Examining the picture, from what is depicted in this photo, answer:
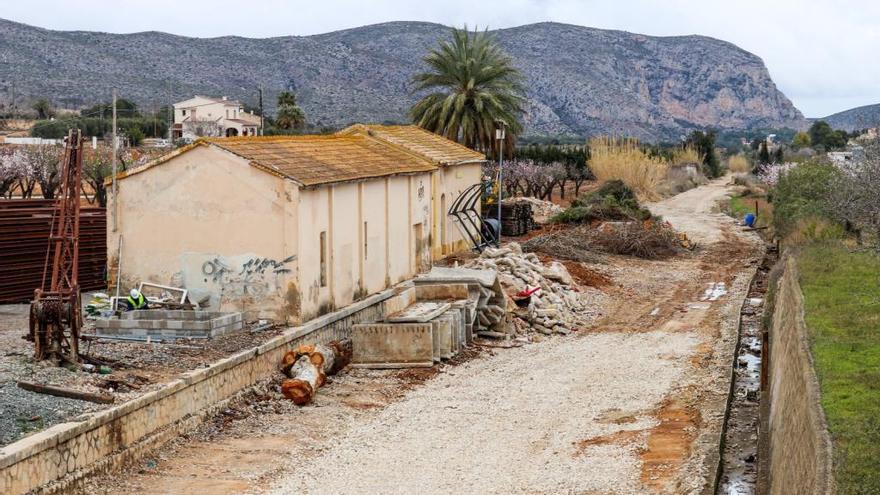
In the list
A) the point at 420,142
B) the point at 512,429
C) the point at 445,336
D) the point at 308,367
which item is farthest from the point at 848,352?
the point at 420,142

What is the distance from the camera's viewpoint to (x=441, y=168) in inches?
1379

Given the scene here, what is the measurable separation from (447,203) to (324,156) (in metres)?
9.26

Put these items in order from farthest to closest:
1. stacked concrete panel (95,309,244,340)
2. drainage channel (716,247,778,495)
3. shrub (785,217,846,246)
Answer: shrub (785,217,846,246) → stacked concrete panel (95,309,244,340) → drainage channel (716,247,778,495)

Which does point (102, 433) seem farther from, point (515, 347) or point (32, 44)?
point (32, 44)

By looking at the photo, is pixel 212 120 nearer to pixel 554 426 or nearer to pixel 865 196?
pixel 865 196

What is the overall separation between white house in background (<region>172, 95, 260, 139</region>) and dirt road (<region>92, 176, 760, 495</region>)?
5108cm

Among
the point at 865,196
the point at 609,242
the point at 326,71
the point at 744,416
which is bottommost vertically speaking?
the point at 744,416

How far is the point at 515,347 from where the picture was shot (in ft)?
87.8

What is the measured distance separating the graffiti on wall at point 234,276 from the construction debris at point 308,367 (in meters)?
1.56

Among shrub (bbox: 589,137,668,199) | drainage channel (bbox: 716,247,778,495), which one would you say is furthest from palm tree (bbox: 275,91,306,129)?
drainage channel (bbox: 716,247,778,495)

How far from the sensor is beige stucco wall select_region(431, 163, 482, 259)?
34625mm

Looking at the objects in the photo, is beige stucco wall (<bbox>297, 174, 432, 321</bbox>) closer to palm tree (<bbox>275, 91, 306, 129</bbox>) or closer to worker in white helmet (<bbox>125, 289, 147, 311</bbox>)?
worker in white helmet (<bbox>125, 289, 147, 311</bbox>)

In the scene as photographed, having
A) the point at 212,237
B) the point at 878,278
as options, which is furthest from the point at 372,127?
the point at 878,278

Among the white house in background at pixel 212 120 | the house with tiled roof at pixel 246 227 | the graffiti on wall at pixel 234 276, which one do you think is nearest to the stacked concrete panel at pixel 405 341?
the house with tiled roof at pixel 246 227
